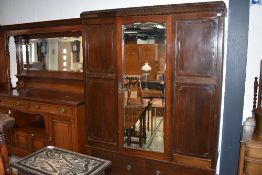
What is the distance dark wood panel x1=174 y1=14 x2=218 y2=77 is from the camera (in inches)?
82.1

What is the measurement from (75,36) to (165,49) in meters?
1.54

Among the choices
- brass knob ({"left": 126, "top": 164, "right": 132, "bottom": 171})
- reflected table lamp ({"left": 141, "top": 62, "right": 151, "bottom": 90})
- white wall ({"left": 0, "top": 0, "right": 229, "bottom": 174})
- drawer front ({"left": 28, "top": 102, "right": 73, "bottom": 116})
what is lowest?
brass knob ({"left": 126, "top": 164, "right": 132, "bottom": 171})

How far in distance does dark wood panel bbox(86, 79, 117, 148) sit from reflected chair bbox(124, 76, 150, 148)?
0.15 metres

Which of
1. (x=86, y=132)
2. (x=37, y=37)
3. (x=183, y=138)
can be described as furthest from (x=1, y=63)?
(x=183, y=138)

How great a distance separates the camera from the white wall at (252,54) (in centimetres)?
232

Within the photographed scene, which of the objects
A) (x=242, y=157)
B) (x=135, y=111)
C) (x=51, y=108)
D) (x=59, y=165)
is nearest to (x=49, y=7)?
(x=51, y=108)

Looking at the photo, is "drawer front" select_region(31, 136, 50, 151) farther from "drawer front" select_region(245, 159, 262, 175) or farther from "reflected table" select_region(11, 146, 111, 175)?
"drawer front" select_region(245, 159, 262, 175)

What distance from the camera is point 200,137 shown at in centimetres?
223

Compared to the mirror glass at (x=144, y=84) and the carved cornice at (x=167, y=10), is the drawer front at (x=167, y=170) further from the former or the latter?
the carved cornice at (x=167, y=10)

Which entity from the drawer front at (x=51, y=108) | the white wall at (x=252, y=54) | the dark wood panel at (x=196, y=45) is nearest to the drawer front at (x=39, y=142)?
the drawer front at (x=51, y=108)

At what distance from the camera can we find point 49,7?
11.2 ft

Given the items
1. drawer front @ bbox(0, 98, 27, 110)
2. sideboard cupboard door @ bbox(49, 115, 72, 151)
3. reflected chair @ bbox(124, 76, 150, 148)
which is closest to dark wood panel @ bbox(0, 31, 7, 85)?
drawer front @ bbox(0, 98, 27, 110)

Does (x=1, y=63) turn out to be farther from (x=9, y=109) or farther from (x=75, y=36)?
(x=75, y=36)

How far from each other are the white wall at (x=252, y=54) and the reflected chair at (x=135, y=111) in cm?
106
